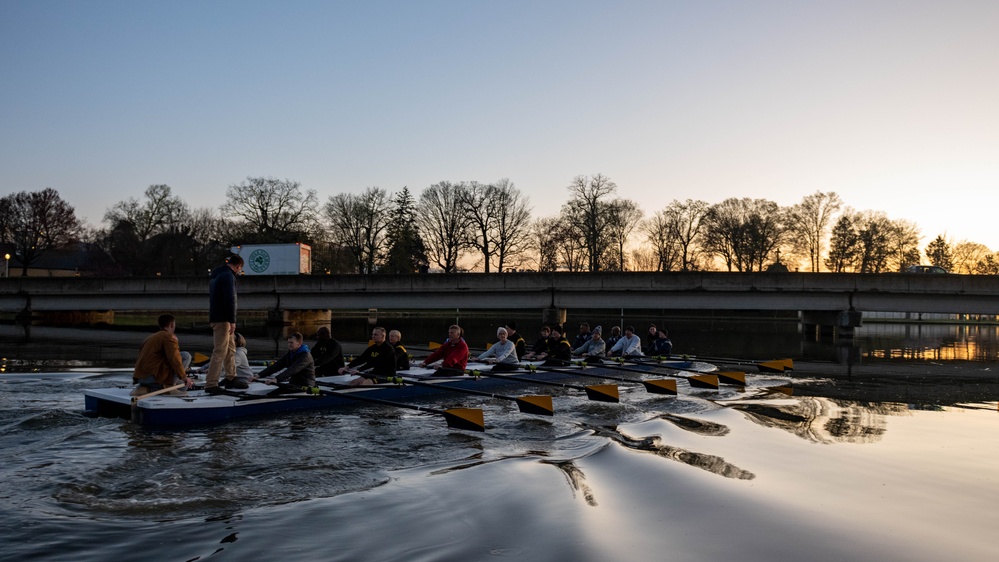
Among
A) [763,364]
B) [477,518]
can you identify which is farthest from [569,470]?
[763,364]

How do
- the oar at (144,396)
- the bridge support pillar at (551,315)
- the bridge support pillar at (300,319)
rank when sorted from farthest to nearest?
the bridge support pillar at (300,319)
the bridge support pillar at (551,315)
the oar at (144,396)

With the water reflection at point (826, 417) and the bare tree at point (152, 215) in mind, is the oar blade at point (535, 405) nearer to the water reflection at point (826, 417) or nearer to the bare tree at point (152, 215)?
the water reflection at point (826, 417)

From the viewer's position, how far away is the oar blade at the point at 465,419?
10.4m

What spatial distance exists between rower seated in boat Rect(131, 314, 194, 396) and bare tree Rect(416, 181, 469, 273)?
53043 mm

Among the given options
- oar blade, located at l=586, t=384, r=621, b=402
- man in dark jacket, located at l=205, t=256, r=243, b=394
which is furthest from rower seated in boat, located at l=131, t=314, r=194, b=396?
oar blade, located at l=586, t=384, r=621, b=402

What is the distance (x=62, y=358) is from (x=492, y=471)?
65.7 feet

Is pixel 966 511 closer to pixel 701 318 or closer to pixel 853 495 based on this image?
pixel 853 495

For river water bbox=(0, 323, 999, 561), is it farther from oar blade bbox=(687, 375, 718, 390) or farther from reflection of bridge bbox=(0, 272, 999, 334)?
reflection of bridge bbox=(0, 272, 999, 334)

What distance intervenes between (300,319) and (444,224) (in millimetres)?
19525

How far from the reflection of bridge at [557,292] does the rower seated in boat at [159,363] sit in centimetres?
3025

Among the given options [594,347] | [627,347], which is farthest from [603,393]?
[594,347]

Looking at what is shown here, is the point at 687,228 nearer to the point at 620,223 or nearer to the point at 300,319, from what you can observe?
the point at 620,223

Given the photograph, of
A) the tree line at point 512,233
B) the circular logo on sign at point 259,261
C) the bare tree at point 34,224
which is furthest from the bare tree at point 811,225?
the bare tree at point 34,224

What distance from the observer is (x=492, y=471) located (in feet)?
27.8
